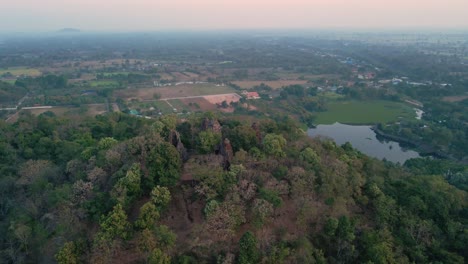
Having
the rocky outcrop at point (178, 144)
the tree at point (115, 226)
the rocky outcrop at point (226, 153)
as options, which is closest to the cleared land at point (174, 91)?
the rocky outcrop at point (178, 144)

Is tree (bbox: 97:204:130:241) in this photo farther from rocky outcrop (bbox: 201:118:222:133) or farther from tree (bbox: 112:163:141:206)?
rocky outcrop (bbox: 201:118:222:133)

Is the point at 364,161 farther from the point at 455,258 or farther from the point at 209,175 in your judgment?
the point at 209,175

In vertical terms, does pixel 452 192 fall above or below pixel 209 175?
below

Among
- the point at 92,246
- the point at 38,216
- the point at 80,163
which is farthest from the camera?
the point at 80,163

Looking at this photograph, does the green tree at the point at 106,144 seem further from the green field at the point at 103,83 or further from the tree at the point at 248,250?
the green field at the point at 103,83

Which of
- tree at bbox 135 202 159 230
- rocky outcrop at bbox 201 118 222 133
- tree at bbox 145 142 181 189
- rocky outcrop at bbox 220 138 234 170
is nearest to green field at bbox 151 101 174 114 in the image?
rocky outcrop at bbox 201 118 222 133

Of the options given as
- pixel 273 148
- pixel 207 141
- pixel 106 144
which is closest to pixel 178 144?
pixel 207 141

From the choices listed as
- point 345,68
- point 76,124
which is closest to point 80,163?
point 76,124

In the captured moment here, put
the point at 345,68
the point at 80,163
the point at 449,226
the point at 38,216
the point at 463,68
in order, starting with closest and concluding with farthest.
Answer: the point at 449,226
the point at 38,216
the point at 80,163
the point at 463,68
the point at 345,68

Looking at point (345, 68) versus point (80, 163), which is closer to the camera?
point (80, 163)
